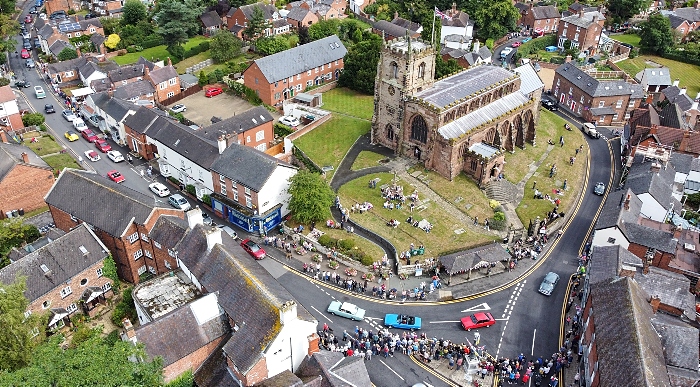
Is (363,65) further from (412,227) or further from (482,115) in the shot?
(412,227)

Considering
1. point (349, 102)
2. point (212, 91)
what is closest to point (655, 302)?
point (349, 102)

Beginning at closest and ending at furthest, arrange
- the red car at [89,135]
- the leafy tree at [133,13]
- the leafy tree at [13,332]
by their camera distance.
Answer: the leafy tree at [13,332], the red car at [89,135], the leafy tree at [133,13]

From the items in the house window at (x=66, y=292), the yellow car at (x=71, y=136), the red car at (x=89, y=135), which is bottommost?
the yellow car at (x=71, y=136)

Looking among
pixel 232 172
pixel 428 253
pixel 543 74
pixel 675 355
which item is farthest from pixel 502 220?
pixel 543 74

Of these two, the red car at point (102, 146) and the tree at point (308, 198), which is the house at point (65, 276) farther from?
the red car at point (102, 146)

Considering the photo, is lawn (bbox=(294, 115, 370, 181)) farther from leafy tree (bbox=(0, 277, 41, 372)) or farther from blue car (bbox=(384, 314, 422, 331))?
leafy tree (bbox=(0, 277, 41, 372))

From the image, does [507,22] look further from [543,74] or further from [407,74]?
[407,74]

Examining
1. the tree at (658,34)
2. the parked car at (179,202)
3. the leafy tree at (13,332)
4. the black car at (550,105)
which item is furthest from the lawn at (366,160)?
the tree at (658,34)
